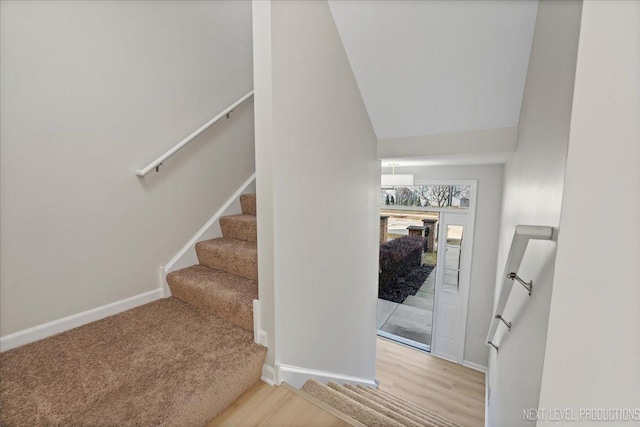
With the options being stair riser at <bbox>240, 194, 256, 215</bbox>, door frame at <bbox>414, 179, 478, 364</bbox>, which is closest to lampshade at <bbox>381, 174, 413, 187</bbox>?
door frame at <bbox>414, 179, 478, 364</bbox>

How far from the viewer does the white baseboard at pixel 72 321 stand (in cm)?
131

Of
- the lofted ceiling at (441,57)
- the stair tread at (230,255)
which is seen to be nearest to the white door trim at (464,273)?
the lofted ceiling at (441,57)

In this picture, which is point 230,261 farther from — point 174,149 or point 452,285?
point 452,285

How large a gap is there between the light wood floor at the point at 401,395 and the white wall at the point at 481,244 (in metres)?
0.44

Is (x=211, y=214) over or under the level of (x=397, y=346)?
over

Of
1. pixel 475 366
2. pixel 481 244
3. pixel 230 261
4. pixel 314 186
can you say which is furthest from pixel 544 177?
pixel 475 366

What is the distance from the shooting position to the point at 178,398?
1023 mm

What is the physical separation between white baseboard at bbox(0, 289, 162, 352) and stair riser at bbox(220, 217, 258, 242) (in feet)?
2.10

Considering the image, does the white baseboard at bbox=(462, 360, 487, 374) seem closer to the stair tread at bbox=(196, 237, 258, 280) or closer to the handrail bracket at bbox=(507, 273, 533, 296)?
the handrail bracket at bbox=(507, 273, 533, 296)

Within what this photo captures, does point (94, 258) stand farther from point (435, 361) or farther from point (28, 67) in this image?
point (435, 361)

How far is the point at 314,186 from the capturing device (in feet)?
5.13

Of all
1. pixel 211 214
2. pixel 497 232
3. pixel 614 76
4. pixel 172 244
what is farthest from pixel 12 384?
pixel 497 232

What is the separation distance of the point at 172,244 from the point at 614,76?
7.43ft

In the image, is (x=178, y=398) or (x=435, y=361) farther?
(x=435, y=361)
